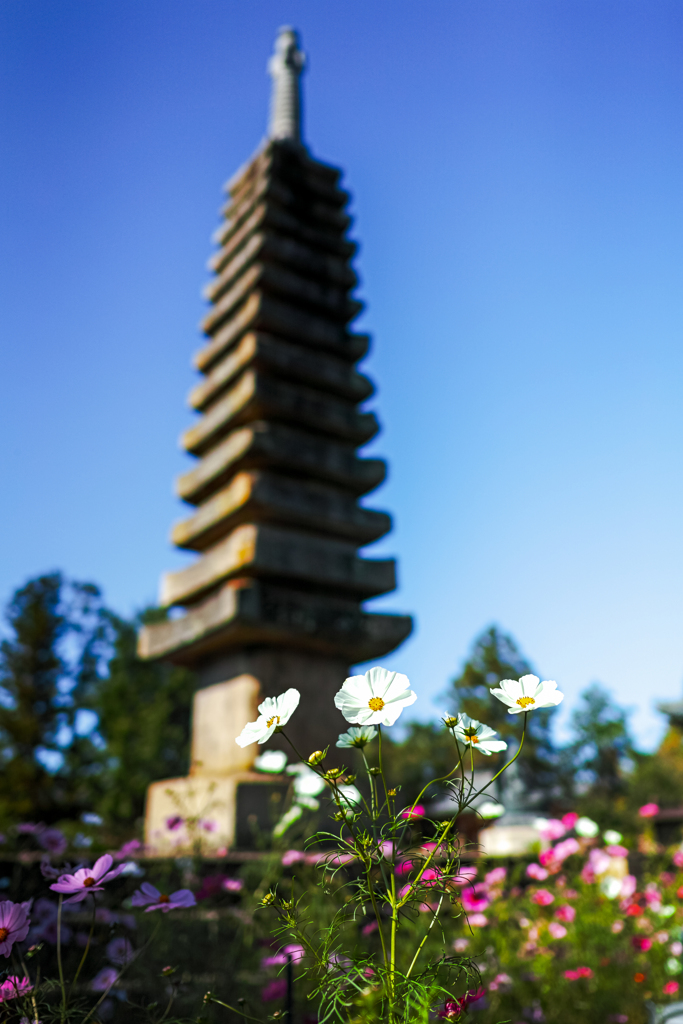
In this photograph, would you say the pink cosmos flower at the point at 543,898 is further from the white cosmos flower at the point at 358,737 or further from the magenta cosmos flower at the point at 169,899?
the white cosmos flower at the point at 358,737

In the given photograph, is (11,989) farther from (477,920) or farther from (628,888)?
(628,888)

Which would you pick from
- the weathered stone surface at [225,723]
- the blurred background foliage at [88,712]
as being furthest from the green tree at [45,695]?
the weathered stone surface at [225,723]

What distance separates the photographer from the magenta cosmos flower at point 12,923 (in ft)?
4.52

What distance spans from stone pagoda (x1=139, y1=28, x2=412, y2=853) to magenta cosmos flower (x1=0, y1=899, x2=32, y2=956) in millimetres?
3312

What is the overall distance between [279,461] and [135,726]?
18.4 metres

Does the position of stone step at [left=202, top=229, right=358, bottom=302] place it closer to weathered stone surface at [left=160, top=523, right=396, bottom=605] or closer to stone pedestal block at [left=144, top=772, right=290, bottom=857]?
weathered stone surface at [left=160, top=523, right=396, bottom=605]

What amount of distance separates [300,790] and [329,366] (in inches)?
179

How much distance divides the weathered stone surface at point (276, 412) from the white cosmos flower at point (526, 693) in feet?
17.1

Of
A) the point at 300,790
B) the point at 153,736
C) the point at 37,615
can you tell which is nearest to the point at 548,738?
the point at 153,736

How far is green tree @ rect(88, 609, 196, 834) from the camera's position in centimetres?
2098

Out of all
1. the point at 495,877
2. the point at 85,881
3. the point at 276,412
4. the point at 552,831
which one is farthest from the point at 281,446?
the point at 85,881

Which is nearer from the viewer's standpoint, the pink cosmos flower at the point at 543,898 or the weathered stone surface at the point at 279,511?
the pink cosmos flower at the point at 543,898

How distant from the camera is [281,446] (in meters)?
6.32

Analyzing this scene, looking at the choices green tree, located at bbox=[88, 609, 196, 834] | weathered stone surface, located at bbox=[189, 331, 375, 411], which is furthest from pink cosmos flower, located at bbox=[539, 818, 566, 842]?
green tree, located at bbox=[88, 609, 196, 834]
